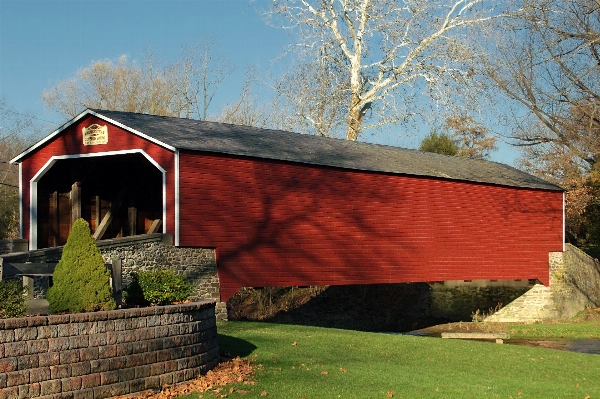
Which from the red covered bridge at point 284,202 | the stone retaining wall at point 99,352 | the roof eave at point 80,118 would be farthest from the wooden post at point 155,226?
the stone retaining wall at point 99,352

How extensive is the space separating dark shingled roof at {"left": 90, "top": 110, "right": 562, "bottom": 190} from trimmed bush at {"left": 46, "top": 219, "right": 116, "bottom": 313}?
324 inches

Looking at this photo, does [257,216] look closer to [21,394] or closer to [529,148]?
[21,394]

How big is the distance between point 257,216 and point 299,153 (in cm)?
267

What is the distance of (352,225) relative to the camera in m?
22.2

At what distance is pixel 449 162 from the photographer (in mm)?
28109

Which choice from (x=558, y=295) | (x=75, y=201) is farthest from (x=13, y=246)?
(x=558, y=295)

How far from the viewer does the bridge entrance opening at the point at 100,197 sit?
873 inches

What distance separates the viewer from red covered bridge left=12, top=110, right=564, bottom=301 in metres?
19.2

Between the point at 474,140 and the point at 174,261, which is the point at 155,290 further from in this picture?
the point at 474,140

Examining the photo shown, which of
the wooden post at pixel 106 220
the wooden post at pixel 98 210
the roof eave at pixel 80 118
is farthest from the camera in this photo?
the wooden post at pixel 98 210

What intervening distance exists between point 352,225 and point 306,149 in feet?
8.66

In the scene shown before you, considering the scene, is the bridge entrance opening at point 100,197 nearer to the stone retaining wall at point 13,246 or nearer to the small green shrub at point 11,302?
the stone retaining wall at point 13,246

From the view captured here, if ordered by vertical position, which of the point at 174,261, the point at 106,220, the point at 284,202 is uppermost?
the point at 284,202

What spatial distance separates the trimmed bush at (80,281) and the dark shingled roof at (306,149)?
823 centimetres
